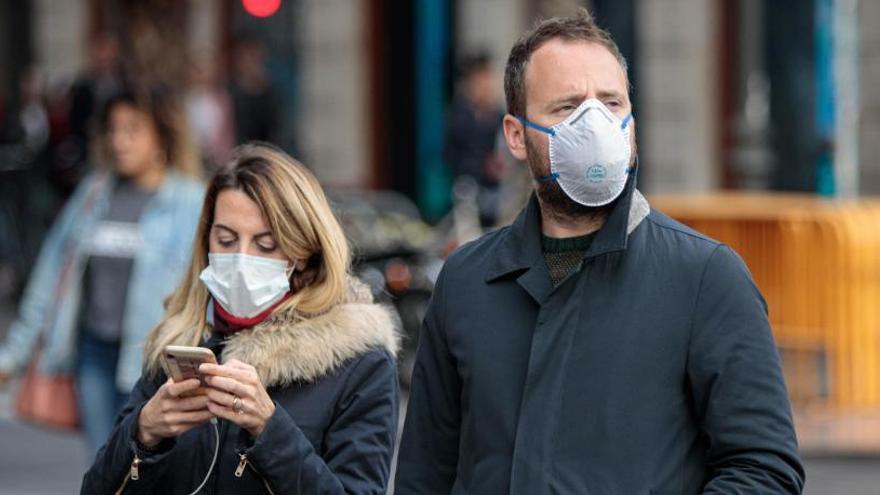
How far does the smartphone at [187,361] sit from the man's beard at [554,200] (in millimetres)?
724

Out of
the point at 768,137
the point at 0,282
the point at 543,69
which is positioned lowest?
the point at 0,282

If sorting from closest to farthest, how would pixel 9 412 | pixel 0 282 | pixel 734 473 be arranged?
pixel 734 473 → pixel 9 412 → pixel 0 282

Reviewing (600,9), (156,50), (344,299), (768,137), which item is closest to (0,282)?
(156,50)

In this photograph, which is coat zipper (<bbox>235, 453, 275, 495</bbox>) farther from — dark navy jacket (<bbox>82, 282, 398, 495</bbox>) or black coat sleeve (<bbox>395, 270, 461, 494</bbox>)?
black coat sleeve (<bbox>395, 270, 461, 494</bbox>)

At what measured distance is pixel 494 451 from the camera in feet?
10.9

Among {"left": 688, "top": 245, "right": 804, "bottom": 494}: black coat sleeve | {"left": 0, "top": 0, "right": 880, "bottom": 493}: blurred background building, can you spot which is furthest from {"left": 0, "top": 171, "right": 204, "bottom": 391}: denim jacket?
{"left": 0, "top": 0, "right": 880, "bottom": 493}: blurred background building

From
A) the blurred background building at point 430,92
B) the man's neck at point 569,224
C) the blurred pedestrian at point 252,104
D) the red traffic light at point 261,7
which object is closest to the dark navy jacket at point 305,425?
the man's neck at point 569,224

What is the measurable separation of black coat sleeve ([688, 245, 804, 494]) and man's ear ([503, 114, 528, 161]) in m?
0.43

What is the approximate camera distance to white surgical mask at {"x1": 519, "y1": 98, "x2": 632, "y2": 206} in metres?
3.29

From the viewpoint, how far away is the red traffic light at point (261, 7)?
2077 centimetres

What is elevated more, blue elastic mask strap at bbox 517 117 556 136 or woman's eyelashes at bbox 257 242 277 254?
blue elastic mask strap at bbox 517 117 556 136

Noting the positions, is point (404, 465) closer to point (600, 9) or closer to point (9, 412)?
point (9, 412)

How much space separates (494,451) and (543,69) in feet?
2.21

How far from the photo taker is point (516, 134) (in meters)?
3.47
